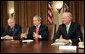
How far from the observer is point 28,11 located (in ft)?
21.7

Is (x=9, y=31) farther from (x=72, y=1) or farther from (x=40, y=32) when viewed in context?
(x=72, y=1)

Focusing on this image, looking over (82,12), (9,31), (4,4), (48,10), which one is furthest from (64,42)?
(4,4)

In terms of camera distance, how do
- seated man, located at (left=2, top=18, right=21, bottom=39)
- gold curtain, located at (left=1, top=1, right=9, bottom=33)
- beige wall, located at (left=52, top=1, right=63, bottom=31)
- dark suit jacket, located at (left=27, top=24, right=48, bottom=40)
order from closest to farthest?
dark suit jacket, located at (left=27, top=24, right=48, bottom=40) → seated man, located at (left=2, top=18, right=21, bottom=39) → beige wall, located at (left=52, top=1, right=63, bottom=31) → gold curtain, located at (left=1, top=1, right=9, bottom=33)

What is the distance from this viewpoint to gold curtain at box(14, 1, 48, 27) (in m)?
6.35

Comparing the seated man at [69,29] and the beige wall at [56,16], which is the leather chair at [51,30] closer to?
the seated man at [69,29]

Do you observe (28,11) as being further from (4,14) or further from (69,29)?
(69,29)

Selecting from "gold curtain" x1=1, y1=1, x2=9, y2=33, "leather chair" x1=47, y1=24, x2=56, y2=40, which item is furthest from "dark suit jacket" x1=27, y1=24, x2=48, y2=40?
"gold curtain" x1=1, y1=1, x2=9, y2=33

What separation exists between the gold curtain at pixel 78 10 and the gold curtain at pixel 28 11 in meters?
1.07

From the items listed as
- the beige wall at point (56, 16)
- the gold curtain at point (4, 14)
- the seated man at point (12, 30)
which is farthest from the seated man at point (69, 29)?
the gold curtain at point (4, 14)

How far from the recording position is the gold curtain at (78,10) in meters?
5.59

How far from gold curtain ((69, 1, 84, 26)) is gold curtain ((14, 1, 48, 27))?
107 centimetres

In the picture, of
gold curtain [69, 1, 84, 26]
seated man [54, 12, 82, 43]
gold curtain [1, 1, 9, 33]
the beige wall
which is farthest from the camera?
gold curtain [1, 1, 9, 33]

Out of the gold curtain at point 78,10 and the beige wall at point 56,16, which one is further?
the beige wall at point 56,16

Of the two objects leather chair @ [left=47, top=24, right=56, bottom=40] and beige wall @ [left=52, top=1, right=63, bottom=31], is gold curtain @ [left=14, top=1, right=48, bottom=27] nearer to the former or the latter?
beige wall @ [left=52, top=1, right=63, bottom=31]
